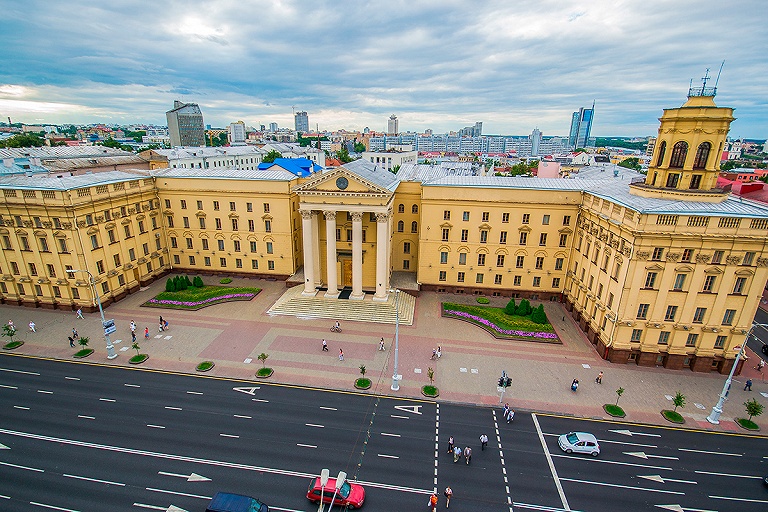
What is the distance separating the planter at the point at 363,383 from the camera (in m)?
39.7

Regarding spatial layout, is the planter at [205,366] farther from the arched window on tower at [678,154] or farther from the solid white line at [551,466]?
the arched window on tower at [678,154]

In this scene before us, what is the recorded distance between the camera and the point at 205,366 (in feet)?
139

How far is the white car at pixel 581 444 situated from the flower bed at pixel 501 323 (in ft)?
→ 58.3

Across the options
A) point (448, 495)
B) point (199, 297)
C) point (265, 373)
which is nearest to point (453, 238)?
point (265, 373)

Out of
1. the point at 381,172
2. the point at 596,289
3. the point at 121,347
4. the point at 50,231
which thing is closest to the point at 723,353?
the point at 596,289

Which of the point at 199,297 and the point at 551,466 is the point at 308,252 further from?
the point at 551,466

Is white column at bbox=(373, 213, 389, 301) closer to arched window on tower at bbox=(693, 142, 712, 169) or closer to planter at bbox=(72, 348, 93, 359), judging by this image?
planter at bbox=(72, 348, 93, 359)

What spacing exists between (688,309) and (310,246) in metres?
47.9

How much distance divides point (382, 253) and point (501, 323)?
63.4 feet

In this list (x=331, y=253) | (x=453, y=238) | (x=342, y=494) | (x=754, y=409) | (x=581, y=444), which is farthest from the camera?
(x=453, y=238)

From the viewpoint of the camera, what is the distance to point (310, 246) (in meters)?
57.6

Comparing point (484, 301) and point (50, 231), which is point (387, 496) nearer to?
point (484, 301)

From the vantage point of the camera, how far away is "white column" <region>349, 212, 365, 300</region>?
182 ft

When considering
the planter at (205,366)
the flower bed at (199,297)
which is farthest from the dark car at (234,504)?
the flower bed at (199,297)
